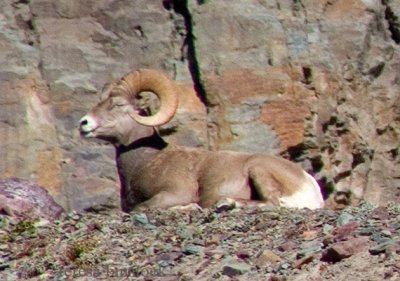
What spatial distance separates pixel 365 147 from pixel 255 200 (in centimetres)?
332

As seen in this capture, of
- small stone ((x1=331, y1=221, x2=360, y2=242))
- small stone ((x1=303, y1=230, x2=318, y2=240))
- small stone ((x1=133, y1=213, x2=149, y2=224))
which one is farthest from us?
small stone ((x1=133, y1=213, x2=149, y2=224))

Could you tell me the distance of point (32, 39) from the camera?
1447cm

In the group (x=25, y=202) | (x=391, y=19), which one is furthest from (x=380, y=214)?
(x=391, y=19)

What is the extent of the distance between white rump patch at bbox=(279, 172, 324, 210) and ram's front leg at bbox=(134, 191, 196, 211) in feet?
2.79

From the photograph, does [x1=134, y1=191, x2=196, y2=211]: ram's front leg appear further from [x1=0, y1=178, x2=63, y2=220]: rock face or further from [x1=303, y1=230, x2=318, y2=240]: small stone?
[x1=303, y1=230, x2=318, y2=240]: small stone

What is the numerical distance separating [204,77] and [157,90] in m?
1.44

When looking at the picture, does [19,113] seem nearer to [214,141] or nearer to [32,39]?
[32,39]

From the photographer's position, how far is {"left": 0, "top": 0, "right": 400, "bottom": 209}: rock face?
14008 millimetres

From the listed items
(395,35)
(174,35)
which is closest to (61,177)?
(174,35)

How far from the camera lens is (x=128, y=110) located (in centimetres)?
1306

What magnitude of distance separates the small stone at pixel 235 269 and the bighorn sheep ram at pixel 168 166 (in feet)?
11.4

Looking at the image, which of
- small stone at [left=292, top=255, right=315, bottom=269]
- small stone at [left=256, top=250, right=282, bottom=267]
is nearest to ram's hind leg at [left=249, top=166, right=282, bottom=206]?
small stone at [left=256, top=250, right=282, bottom=267]

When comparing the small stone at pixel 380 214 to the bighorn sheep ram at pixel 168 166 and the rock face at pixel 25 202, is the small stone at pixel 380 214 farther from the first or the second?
the rock face at pixel 25 202

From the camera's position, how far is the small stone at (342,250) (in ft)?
25.3
